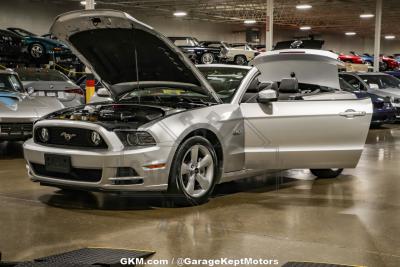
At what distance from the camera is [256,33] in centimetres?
4034

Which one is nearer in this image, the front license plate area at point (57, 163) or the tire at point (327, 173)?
the front license plate area at point (57, 163)

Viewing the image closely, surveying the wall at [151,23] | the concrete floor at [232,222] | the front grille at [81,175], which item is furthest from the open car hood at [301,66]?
the wall at [151,23]

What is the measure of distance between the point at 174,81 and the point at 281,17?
99.2 feet

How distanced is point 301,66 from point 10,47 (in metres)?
13.4

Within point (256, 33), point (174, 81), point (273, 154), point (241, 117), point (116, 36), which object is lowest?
point (273, 154)

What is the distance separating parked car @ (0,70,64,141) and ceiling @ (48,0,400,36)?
17791 mm

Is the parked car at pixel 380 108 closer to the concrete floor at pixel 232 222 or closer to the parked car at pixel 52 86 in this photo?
the parked car at pixel 52 86

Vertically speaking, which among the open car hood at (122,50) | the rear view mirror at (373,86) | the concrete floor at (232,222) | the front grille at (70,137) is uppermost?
the open car hood at (122,50)

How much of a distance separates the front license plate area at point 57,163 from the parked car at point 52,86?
22.4 ft

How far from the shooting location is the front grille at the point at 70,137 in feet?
16.2

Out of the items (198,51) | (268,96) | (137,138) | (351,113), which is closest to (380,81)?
(351,113)

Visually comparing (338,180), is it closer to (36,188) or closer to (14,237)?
(36,188)

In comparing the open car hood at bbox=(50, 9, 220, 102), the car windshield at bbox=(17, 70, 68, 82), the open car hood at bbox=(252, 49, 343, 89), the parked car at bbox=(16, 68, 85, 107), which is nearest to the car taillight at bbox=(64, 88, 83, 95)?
the parked car at bbox=(16, 68, 85, 107)

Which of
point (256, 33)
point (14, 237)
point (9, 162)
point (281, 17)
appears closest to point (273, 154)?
point (14, 237)
